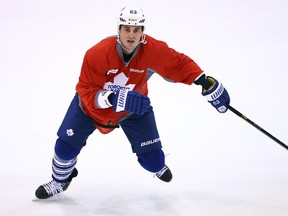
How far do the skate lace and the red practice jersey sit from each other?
1.49 ft

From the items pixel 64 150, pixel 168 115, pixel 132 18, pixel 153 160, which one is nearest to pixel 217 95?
pixel 153 160

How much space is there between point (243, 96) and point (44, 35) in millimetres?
2583

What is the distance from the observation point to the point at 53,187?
339 centimetres

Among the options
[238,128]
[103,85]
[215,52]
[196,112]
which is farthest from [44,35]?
[103,85]

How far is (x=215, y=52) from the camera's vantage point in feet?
18.1

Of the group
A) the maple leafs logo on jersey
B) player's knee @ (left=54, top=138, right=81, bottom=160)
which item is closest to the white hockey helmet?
the maple leafs logo on jersey

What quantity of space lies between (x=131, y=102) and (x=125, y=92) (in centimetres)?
7

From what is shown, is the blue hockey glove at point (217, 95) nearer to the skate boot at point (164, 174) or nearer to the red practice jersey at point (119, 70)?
the red practice jersey at point (119, 70)

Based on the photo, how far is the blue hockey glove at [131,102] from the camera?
2847mm

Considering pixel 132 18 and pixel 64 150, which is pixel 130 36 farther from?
pixel 64 150

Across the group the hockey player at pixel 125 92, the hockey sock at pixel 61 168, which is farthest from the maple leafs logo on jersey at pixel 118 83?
the hockey sock at pixel 61 168

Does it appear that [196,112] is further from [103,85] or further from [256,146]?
[103,85]

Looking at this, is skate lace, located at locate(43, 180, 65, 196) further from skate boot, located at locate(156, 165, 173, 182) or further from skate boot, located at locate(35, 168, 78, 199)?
skate boot, located at locate(156, 165, 173, 182)

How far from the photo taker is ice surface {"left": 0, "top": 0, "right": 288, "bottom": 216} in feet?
11.1
